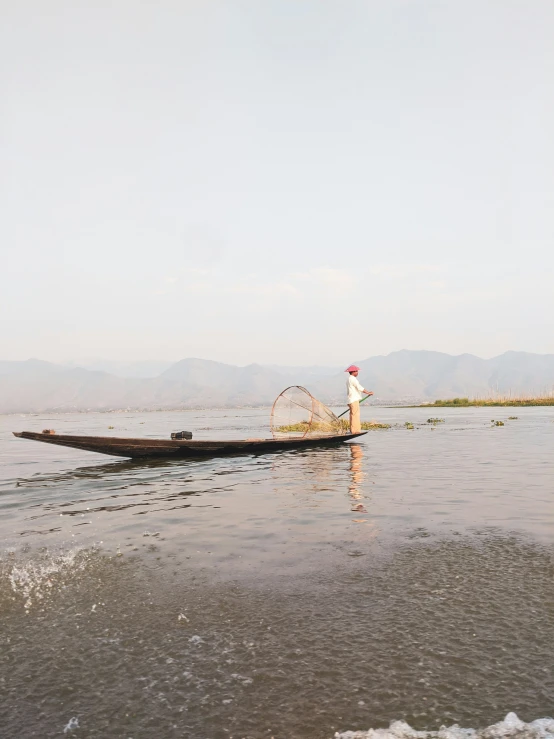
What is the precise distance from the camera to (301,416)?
23828 mm

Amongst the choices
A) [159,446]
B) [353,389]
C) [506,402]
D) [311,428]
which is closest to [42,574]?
[159,446]

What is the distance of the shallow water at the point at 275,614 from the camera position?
355 centimetres

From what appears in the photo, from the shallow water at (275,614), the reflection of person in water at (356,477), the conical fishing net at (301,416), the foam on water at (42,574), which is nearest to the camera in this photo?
the shallow water at (275,614)

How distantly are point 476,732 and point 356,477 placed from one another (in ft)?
37.2

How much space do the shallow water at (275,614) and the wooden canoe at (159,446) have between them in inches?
174

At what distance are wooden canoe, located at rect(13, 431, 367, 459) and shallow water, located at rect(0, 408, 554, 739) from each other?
14.5ft

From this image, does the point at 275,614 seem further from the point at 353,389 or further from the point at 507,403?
the point at 507,403

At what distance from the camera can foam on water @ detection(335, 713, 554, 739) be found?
10.5ft

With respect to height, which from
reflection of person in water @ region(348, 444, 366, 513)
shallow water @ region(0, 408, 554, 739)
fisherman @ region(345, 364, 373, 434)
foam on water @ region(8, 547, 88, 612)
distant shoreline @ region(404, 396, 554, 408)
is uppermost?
fisherman @ region(345, 364, 373, 434)

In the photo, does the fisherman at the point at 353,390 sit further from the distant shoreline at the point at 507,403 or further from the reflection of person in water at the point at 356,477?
the distant shoreline at the point at 507,403

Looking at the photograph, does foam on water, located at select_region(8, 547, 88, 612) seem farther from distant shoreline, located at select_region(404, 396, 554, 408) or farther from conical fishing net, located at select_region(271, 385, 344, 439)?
distant shoreline, located at select_region(404, 396, 554, 408)

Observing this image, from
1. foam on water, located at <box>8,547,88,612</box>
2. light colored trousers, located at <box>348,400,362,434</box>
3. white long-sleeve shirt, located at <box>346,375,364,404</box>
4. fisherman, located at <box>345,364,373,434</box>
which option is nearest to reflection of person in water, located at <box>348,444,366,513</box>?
light colored trousers, located at <box>348,400,362,434</box>

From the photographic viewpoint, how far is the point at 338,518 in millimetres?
9422

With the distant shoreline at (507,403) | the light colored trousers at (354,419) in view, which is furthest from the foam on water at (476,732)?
the distant shoreline at (507,403)
